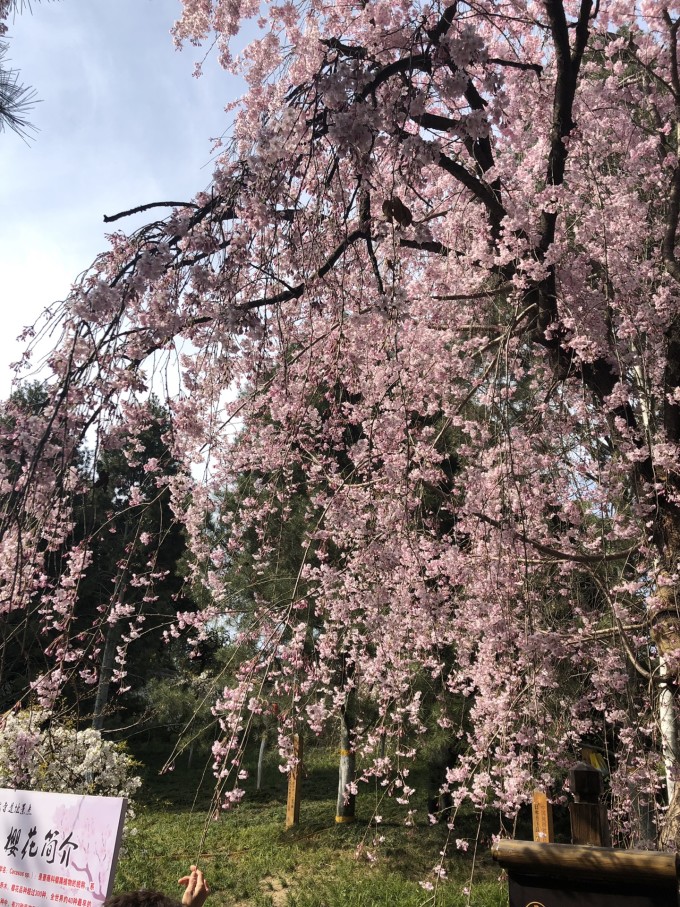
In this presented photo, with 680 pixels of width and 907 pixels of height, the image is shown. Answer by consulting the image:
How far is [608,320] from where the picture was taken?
11.8 ft

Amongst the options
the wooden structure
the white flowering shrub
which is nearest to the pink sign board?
the wooden structure

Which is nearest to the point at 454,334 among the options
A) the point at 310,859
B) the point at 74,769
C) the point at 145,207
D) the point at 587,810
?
the point at 145,207

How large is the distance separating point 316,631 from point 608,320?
752 centimetres

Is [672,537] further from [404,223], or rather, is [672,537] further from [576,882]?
[576,882]

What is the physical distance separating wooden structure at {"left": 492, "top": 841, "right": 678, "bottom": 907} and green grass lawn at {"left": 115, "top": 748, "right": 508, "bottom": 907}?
462 centimetres

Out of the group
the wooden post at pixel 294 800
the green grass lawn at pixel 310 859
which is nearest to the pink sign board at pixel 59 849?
the green grass lawn at pixel 310 859

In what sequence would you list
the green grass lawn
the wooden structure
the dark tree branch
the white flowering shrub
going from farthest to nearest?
the green grass lawn
the white flowering shrub
the dark tree branch
the wooden structure

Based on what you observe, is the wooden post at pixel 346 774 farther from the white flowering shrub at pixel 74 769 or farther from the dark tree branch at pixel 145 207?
the dark tree branch at pixel 145 207

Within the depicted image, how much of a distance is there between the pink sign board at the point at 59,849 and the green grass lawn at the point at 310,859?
11.4ft

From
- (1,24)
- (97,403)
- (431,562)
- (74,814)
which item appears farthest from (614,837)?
(1,24)

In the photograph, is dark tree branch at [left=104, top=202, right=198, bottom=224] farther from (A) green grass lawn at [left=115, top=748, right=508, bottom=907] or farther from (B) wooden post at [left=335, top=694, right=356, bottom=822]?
(B) wooden post at [left=335, top=694, right=356, bottom=822]

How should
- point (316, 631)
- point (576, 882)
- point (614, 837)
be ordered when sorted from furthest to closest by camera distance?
point (316, 631) < point (614, 837) < point (576, 882)

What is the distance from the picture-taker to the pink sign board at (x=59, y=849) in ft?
8.48

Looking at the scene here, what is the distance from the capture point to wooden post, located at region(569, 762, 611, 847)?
1686mm
